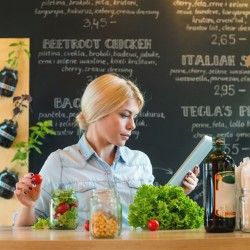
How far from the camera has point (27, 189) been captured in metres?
2.00

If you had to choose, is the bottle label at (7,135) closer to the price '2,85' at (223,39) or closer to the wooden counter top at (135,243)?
the price '2,85' at (223,39)

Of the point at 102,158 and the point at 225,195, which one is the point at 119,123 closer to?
the point at 102,158

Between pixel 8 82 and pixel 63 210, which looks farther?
pixel 8 82

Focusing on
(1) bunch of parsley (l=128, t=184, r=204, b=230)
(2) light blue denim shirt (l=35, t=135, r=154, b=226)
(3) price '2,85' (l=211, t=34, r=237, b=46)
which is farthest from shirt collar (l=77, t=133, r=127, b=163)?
(3) price '2,85' (l=211, t=34, r=237, b=46)

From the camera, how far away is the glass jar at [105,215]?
149 cm

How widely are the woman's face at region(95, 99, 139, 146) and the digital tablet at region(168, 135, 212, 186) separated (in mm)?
282

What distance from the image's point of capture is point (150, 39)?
4.18m

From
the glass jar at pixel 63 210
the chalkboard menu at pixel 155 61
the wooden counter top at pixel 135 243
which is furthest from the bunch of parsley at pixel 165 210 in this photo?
the chalkboard menu at pixel 155 61

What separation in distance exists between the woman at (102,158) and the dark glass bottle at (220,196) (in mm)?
710

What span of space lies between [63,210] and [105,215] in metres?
0.42

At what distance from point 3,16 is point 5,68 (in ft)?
1.27

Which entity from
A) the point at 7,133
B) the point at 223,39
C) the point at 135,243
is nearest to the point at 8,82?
the point at 7,133

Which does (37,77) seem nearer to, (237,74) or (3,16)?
(3,16)

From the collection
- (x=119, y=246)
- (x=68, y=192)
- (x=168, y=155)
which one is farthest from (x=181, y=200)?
(x=168, y=155)
